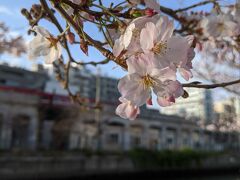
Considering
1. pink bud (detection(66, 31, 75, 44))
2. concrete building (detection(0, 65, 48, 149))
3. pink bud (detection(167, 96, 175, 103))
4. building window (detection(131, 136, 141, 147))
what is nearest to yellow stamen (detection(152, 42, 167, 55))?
pink bud (detection(167, 96, 175, 103))

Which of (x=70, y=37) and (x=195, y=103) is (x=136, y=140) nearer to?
(x=195, y=103)

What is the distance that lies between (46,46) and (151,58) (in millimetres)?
454

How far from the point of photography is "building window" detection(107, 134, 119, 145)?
100ft

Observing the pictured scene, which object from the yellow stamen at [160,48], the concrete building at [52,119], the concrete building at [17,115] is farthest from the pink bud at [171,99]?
the concrete building at [17,115]

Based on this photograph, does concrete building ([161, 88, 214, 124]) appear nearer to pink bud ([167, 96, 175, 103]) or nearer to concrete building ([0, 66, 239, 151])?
pink bud ([167, 96, 175, 103])

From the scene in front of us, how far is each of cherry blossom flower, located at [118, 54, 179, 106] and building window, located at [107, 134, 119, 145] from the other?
2982 centimetres

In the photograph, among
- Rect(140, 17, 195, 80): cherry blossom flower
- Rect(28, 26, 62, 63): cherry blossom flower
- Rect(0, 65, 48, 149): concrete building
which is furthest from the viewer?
Rect(0, 65, 48, 149): concrete building

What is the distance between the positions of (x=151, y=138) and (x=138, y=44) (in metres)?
34.2

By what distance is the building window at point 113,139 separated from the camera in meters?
30.6

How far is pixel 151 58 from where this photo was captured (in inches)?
32.8

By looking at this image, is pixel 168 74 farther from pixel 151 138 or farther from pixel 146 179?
pixel 151 138

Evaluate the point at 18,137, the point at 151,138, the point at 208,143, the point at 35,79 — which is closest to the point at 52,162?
the point at 18,137

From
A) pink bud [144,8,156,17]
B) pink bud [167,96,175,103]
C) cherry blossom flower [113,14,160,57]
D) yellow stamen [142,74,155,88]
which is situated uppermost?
pink bud [144,8,156,17]

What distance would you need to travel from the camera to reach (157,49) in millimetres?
837
